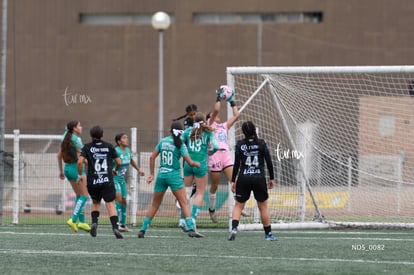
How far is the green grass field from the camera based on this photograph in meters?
9.76

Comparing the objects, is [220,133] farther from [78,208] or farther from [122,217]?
[78,208]

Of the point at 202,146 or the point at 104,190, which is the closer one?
the point at 104,190

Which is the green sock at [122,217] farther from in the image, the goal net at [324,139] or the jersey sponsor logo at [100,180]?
the jersey sponsor logo at [100,180]

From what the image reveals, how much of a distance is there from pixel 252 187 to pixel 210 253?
7.05 ft

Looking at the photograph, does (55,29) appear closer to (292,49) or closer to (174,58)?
(174,58)

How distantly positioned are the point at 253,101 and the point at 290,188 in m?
1.72

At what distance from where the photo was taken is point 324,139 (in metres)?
17.8

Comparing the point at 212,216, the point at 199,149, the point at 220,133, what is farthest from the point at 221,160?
the point at 212,216

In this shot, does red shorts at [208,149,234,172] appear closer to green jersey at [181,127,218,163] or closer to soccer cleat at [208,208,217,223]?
green jersey at [181,127,218,163]

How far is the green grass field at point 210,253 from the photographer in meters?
9.76

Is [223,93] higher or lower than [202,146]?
higher

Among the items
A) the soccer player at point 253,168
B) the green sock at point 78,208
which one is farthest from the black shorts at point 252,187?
the green sock at point 78,208

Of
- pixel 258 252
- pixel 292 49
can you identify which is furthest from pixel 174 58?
pixel 258 252

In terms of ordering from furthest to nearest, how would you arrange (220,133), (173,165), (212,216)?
(212,216) < (220,133) < (173,165)
